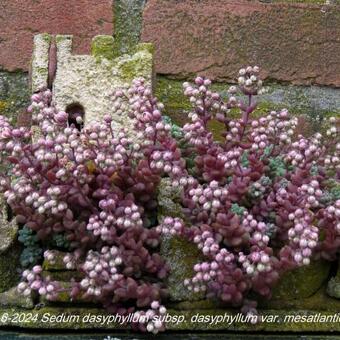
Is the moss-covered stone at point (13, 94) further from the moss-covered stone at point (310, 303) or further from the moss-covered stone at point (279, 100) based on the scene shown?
the moss-covered stone at point (310, 303)

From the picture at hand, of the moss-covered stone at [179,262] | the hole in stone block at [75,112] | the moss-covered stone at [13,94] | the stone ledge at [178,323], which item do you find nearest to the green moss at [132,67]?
the hole in stone block at [75,112]

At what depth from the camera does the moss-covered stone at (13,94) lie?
1407mm

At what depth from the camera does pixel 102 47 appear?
1333mm

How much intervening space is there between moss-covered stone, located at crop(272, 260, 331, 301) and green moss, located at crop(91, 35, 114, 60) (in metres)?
0.55

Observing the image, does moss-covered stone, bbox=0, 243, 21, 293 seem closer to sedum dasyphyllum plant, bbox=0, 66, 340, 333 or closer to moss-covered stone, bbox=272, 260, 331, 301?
sedum dasyphyllum plant, bbox=0, 66, 340, 333

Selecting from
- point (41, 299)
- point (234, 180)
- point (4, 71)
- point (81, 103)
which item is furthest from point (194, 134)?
point (4, 71)

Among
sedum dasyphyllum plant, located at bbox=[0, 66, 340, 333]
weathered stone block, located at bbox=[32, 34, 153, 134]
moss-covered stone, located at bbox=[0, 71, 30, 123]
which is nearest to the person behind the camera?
sedum dasyphyllum plant, located at bbox=[0, 66, 340, 333]

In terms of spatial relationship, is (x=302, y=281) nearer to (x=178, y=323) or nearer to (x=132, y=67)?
(x=178, y=323)

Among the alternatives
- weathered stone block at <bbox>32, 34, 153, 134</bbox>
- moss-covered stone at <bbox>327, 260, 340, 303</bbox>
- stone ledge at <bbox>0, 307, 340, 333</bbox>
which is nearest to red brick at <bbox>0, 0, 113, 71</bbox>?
weathered stone block at <bbox>32, 34, 153, 134</bbox>

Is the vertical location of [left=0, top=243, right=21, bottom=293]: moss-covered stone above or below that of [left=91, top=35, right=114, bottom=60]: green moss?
below

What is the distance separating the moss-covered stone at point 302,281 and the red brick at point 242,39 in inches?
18.2

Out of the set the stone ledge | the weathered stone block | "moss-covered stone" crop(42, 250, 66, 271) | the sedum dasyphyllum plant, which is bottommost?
the stone ledge

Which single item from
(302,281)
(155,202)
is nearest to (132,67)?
(155,202)

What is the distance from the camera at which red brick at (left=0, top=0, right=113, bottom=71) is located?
1.44 meters
